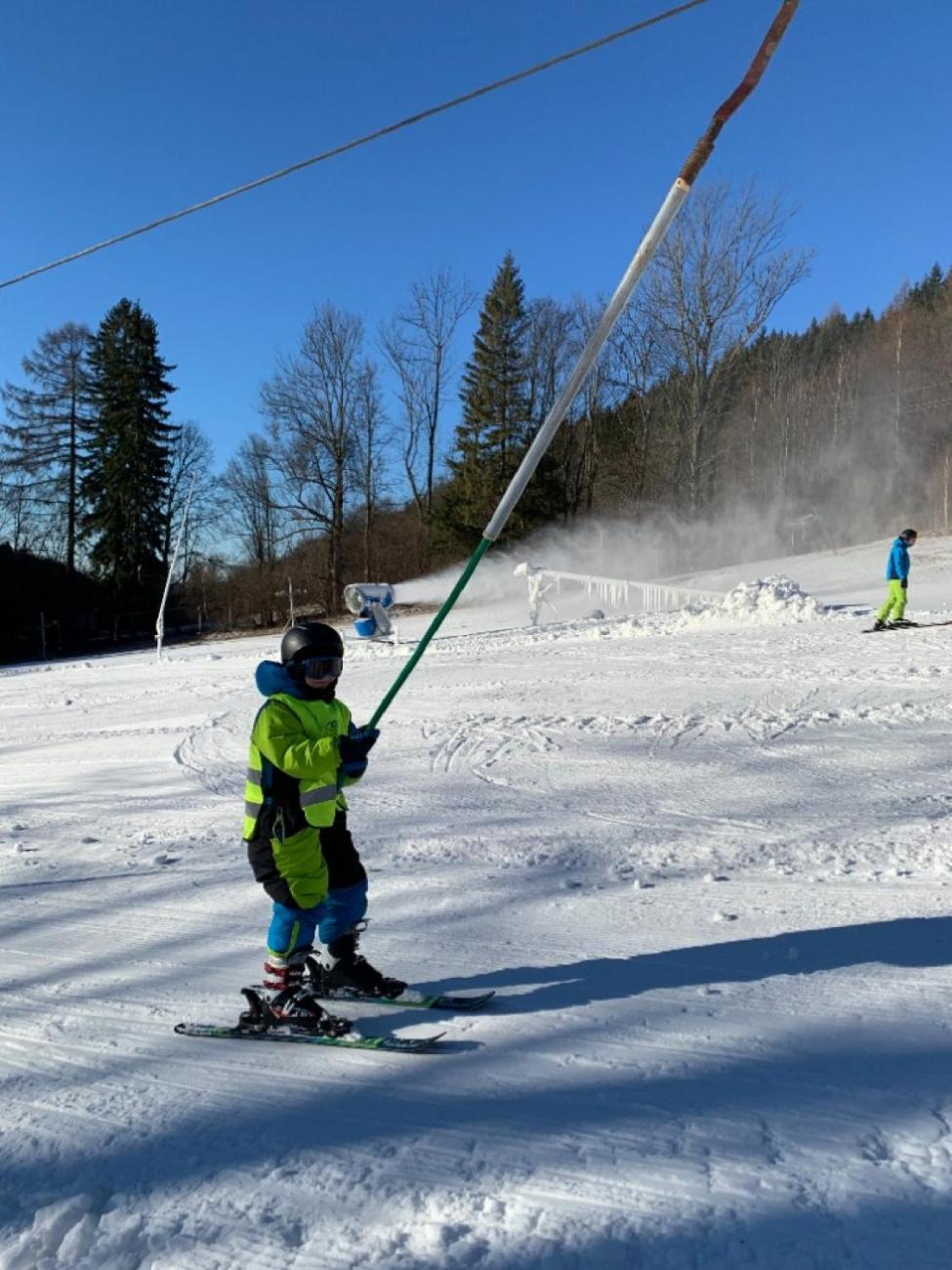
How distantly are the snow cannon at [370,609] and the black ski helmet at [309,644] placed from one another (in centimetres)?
1461

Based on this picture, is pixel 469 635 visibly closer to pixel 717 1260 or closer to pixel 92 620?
pixel 717 1260

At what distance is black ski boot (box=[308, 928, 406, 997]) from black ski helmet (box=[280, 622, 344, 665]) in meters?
1.20

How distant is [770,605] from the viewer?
50.3 ft

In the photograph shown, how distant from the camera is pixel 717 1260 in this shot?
1.98 meters

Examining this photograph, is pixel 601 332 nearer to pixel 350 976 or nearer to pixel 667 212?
pixel 667 212

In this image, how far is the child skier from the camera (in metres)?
3.14

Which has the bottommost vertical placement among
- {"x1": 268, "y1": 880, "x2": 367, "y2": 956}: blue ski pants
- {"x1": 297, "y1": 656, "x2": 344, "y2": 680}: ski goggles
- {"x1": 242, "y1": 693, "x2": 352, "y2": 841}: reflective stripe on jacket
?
{"x1": 268, "y1": 880, "x2": 367, "y2": 956}: blue ski pants

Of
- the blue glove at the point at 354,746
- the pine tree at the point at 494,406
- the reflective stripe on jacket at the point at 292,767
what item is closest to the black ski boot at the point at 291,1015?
the reflective stripe on jacket at the point at 292,767

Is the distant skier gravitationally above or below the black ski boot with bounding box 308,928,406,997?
above

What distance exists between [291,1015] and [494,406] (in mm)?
34883

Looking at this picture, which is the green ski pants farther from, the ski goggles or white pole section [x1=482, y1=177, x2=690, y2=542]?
the ski goggles

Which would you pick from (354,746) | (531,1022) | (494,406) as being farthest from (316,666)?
(494,406)

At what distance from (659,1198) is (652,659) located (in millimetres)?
9987

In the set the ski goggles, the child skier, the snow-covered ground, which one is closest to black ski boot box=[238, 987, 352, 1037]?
the child skier
